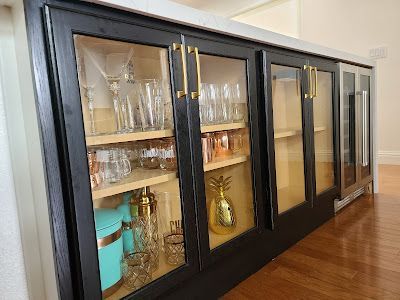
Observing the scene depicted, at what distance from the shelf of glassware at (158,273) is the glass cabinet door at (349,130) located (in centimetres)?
130

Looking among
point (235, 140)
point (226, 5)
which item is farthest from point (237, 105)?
point (226, 5)

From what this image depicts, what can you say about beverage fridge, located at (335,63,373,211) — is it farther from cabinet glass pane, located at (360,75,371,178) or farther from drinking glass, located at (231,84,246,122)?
drinking glass, located at (231,84,246,122)

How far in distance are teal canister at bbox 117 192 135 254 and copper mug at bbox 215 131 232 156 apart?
426mm

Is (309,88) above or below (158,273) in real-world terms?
above

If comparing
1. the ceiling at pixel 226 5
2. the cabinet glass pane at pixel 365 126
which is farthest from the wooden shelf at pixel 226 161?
the ceiling at pixel 226 5

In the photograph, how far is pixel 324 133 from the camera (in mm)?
1720

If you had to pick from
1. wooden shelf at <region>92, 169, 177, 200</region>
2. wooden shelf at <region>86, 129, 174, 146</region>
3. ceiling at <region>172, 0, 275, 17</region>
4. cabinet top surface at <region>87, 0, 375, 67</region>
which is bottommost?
wooden shelf at <region>92, 169, 177, 200</region>

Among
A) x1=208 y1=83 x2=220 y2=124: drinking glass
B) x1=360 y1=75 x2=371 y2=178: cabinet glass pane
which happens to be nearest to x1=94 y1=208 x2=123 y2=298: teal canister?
x1=208 y1=83 x2=220 y2=124: drinking glass

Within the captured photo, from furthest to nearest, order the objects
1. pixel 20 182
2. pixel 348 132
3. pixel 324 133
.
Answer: pixel 348 132 → pixel 324 133 → pixel 20 182

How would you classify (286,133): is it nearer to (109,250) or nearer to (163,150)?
(163,150)

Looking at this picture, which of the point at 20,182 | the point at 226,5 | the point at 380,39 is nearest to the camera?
the point at 20,182

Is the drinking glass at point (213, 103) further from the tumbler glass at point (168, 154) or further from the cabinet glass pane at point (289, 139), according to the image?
the cabinet glass pane at point (289, 139)

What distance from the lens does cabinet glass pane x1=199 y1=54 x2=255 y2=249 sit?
44.6 inches

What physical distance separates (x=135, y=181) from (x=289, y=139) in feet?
3.15
